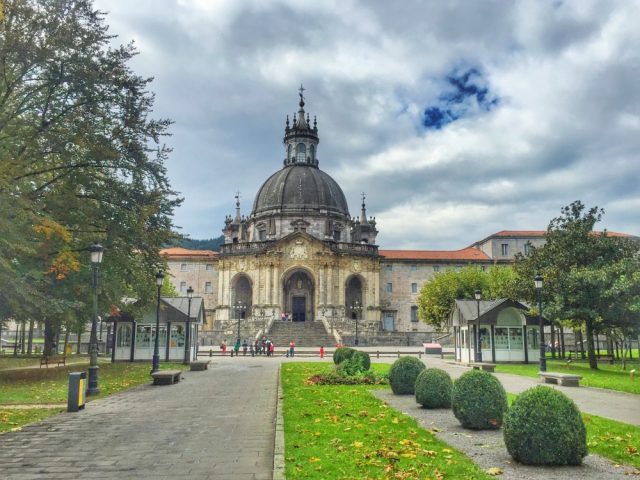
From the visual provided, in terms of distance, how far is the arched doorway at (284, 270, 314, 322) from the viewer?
6906 centimetres

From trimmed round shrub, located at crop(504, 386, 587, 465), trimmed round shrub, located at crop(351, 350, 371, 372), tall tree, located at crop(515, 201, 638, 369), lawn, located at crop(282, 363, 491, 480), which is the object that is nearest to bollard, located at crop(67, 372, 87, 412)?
lawn, located at crop(282, 363, 491, 480)

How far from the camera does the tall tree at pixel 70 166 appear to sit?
2036 cm

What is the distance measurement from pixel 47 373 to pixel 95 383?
9.74m

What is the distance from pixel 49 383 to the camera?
20.8 meters

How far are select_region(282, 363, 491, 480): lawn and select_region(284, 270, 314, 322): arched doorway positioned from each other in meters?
54.7

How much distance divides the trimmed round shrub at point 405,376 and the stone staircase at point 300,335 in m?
37.5

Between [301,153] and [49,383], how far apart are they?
208 feet

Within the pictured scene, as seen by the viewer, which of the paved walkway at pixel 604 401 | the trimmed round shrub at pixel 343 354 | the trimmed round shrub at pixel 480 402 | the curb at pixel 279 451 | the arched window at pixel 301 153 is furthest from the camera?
the arched window at pixel 301 153

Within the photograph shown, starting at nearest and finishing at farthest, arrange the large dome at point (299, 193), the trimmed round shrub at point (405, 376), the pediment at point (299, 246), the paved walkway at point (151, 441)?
1. the paved walkway at point (151, 441)
2. the trimmed round shrub at point (405, 376)
3. the pediment at point (299, 246)
4. the large dome at point (299, 193)

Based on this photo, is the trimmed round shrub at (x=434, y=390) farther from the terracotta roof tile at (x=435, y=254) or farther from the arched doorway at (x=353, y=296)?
the terracotta roof tile at (x=435, y=254)

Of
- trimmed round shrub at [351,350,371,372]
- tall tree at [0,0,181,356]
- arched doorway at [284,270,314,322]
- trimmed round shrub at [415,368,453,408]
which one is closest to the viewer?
trimmed round shrub at [415,368,453,408]

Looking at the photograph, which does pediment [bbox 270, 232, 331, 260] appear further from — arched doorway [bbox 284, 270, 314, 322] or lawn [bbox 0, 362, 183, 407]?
lawn [bbox 0, 362, 183, 407]

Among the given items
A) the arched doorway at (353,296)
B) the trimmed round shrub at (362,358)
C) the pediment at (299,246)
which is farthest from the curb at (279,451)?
the arched doorway at (353,296)

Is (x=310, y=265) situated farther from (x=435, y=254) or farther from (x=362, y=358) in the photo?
(x=362, y=358)
